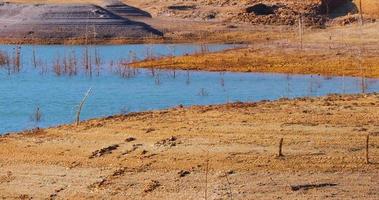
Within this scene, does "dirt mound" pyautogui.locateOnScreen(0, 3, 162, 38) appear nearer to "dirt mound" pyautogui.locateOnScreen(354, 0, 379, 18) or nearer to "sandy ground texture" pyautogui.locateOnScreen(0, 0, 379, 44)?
"sandy ground texture" pyautogui.locateOnScreen(0, 0, 379, 44)

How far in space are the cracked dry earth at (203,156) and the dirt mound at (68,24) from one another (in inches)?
1255

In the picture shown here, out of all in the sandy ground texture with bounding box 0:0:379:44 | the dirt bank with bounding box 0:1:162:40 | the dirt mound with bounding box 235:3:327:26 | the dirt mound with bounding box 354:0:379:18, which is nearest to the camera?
the dirt bank with bounding box 0:1:162:40

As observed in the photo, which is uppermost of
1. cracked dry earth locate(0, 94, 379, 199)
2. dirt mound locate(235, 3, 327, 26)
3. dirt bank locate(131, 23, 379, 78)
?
dirt mound locate(235, 3, 327, 26)

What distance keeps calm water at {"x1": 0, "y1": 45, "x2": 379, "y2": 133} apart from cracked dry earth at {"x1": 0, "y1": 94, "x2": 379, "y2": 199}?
10.4ft

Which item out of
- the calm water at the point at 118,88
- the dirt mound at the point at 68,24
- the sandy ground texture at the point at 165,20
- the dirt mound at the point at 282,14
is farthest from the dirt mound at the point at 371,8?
the calm water at the point at 118,88

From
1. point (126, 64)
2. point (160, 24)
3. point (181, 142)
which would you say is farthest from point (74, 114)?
point (160, 24)

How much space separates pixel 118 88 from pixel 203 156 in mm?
13157

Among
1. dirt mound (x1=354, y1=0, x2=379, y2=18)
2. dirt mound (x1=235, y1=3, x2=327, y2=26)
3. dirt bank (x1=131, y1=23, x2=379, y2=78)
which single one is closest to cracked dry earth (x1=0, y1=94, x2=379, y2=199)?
dirt bank (x1=131, y1=23, x2=379, y2=78)

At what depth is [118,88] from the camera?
25.1m

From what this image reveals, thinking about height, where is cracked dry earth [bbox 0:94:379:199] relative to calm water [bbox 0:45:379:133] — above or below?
above

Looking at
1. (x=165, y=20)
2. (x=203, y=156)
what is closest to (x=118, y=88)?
(x=203, y=156)

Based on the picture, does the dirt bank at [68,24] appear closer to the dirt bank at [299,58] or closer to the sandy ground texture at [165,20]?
the sandy ground texture at [165,20]

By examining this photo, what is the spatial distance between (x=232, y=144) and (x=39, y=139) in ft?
11.1

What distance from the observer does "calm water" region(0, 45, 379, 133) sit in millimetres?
19475
